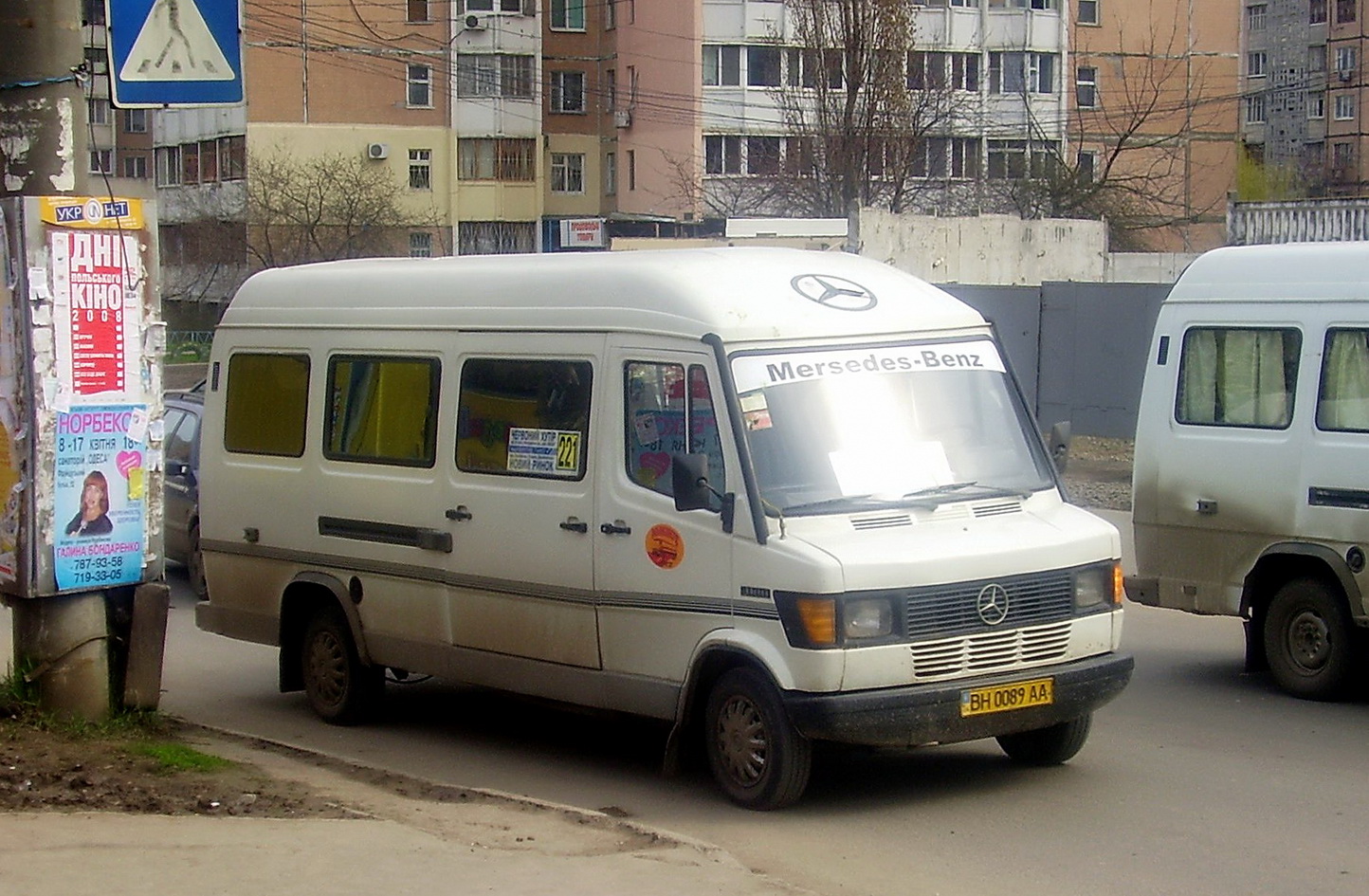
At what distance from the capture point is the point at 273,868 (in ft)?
20.9

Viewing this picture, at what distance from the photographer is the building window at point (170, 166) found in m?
68.2

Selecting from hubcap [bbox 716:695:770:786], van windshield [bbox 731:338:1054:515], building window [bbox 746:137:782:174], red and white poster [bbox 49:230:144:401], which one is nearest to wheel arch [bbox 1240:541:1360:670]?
van windshield [bbox 731:338:1054:515]

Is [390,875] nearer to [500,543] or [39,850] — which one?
[39,850]

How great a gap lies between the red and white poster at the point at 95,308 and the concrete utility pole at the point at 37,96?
1.00 ft

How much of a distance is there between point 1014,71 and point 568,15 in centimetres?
1729

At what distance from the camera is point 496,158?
7044cm

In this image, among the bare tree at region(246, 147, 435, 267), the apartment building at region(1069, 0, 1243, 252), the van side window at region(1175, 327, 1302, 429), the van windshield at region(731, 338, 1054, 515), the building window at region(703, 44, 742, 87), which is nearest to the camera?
the van windshield at region(731, 338, 1054, 515)

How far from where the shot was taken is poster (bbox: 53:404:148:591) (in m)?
8.41

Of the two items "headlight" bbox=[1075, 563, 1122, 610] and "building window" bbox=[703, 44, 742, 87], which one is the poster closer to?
"headlight" bbox=[1075, 563, 1122, 610]

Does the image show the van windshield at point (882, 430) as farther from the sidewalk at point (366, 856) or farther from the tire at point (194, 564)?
the tire at point (194, 564)

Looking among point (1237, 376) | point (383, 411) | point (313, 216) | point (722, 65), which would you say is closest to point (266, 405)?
point (383, 411)

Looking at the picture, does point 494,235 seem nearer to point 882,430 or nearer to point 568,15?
point 568,15

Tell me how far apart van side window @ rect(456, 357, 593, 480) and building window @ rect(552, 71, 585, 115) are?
2550 inches

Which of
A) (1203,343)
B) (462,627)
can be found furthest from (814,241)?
(462,627)
